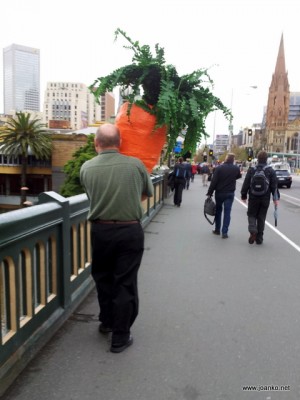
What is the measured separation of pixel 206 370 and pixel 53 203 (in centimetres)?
196

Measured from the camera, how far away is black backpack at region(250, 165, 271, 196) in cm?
738

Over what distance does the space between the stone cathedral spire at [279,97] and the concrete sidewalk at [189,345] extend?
124 metres

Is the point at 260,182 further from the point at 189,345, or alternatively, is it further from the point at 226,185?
the point at 189,345

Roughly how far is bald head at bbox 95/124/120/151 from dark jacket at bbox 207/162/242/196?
545cm

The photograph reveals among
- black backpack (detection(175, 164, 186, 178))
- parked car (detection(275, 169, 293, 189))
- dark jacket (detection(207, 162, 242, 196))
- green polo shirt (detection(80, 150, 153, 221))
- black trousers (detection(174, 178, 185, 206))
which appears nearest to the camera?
green polo shirt (detection(80, 150, 153, 221))

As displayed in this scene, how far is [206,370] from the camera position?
2.83m

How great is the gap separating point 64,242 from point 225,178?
525cm

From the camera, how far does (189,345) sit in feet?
10.6

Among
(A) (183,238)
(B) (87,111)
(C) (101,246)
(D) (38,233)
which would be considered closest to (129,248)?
(C) (101,246)

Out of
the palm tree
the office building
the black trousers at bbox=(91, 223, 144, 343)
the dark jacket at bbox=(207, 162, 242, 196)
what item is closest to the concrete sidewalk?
the black trousers at bbox=(91, 223, 144, 343)

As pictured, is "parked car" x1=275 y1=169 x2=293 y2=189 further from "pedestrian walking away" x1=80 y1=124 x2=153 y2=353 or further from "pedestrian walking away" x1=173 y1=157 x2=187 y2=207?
"pedestrian walking away" x1=80 y1=124 x2=153 y2=353

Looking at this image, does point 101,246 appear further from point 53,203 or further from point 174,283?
point 174,283

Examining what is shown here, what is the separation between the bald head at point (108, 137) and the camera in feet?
9.82

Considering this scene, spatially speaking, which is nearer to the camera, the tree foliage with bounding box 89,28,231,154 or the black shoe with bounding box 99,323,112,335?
the tree foliage with bounding box 89,28,231,154
